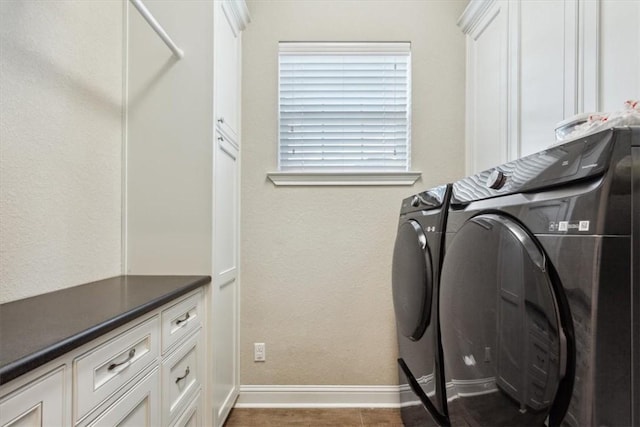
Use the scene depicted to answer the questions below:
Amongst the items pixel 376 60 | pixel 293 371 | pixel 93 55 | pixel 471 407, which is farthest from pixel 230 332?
pixel 376 60

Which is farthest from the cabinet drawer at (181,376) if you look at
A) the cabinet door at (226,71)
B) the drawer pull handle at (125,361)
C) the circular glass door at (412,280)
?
the cabinet door at (226,71)

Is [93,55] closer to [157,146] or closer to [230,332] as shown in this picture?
[157,146]

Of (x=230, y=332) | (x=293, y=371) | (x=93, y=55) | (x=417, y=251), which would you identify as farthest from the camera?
(x=293, y=371)

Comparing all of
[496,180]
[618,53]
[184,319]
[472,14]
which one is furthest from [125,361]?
[472,14]

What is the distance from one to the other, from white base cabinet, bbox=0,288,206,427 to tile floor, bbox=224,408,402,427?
0.48 m

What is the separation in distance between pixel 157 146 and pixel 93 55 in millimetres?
455

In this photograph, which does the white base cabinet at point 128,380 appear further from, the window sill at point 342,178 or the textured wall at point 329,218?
the window sill at point 342,178

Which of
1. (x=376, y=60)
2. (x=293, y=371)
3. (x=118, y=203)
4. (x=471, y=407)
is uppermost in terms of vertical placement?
(x=376, y=60)

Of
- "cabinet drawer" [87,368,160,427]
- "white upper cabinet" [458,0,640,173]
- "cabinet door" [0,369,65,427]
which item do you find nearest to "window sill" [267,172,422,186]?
"white upper cabinet" [458,0,640,173]

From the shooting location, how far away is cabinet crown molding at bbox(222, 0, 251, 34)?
1.81 meters

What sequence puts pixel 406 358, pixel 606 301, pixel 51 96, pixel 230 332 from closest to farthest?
pixel 606 301
pixel 51 96
pixel 406 358
pixel 230 332

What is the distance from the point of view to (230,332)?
191cm

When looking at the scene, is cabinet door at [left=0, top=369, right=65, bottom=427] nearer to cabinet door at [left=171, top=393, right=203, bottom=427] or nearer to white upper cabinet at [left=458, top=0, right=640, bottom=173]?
cabinet door at [left=171, top=393, right=203, bottom=427]

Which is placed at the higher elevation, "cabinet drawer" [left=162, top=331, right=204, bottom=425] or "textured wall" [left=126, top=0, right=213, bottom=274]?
"textured wall" [left=126, top=0, right=213, bottom=274]
